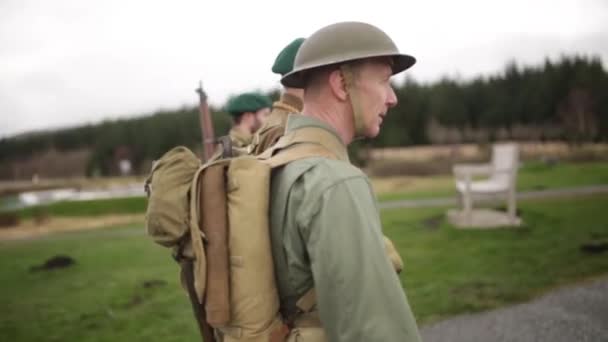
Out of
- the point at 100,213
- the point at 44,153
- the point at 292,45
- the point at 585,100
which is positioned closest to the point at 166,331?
the point at 292,45

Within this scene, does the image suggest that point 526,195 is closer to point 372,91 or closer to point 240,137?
point 240,137

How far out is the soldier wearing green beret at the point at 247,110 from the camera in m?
6.01

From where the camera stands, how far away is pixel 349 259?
1.62 meters

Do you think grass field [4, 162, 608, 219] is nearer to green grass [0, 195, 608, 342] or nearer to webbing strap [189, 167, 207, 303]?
green grass [0, 195, 608, 342]

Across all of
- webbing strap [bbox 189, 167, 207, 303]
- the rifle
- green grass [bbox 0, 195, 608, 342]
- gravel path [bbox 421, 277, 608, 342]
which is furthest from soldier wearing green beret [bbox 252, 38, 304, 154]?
green grass [bbox 0, 195, 608, 342]

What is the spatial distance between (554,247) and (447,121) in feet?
216

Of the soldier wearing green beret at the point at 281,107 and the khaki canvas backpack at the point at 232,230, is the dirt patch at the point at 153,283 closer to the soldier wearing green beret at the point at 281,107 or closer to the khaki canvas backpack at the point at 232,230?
the soldier wearing green beret at the point at 281,107

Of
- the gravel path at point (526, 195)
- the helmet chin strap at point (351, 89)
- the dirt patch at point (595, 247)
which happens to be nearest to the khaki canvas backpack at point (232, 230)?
the helmet chin strap at point (351, 89)

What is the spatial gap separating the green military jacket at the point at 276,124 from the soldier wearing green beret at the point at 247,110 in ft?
5.95

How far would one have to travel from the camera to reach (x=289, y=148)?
200cm

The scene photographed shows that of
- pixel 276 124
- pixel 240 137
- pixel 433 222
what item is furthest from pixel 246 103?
pixel 433 222

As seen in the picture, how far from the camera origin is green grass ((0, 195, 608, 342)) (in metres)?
6.99

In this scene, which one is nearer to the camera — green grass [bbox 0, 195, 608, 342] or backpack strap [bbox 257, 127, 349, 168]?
backpack strap [bbox 257, 127, 349, 168]

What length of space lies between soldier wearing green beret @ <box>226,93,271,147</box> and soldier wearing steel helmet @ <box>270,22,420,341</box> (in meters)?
3.90
